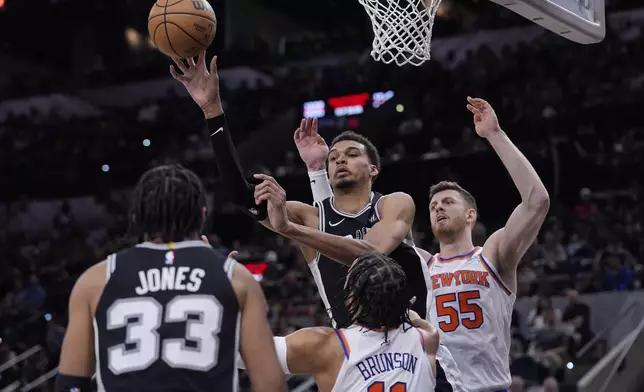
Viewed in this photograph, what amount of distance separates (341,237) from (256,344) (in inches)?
65.0

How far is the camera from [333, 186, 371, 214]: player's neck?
Answer: 4.98 meters

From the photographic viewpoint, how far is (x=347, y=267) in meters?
4.84

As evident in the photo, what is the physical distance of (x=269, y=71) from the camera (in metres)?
20.1

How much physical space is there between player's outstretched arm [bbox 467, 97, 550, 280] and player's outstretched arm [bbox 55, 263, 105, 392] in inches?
102

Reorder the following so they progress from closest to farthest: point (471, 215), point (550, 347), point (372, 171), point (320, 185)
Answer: point (372, 171) → point (320, 185) → point (471, 215) → point (550, 347)

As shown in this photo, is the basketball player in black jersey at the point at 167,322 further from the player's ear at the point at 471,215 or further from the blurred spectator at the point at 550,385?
the blurred spectator at the point at 550,385

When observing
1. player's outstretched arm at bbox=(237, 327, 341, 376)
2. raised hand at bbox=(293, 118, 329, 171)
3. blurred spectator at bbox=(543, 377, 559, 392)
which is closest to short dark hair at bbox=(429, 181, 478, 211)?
raised hand at bbox=(293, 118, 329, 171)

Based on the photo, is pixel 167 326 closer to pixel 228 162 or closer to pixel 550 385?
pixel 228 162

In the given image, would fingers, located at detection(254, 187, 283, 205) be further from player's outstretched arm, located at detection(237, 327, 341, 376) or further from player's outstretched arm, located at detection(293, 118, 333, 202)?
player's outstretched arm, located at detection(293, 118, 333, 202)

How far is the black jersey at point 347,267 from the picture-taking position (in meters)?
4.88

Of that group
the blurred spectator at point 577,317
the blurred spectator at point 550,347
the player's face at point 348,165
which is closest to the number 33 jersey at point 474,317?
the player's face at point 348,165

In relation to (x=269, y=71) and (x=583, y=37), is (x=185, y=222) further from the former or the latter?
(x=269, y=71)

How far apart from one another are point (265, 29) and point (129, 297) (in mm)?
19832

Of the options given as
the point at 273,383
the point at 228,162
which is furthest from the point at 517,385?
the point at 273,383
